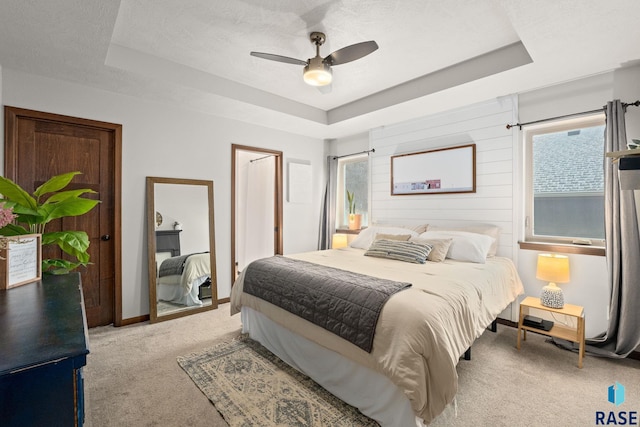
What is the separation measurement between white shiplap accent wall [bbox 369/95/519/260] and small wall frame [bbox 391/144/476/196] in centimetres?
7

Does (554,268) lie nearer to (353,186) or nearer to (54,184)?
(353,186)

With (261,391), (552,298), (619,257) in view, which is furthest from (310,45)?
(619,257)

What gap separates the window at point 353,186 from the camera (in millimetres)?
4840

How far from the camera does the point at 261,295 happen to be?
99.5 inches

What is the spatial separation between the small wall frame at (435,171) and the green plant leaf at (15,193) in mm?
3772

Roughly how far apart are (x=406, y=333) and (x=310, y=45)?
242 cm

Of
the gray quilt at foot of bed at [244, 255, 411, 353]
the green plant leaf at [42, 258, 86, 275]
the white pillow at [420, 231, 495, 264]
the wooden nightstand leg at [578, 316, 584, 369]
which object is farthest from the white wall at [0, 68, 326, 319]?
the wooden nightstand leg at [578, 316, 584, 369]

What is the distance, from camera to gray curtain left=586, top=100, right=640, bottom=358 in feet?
7.89

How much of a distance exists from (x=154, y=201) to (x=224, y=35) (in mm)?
1967

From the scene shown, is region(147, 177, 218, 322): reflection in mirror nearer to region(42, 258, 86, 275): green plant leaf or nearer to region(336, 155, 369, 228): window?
region(42, 258, 86, 275): green plant leaf

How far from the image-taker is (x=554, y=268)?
106 inches

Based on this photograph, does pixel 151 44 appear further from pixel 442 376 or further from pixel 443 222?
pixel 443 222

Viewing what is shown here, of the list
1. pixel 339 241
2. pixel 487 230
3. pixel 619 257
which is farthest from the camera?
pixel 339 241

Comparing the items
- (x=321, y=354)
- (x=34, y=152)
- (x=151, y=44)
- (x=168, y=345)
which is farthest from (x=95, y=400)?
(x=151, y=44)
